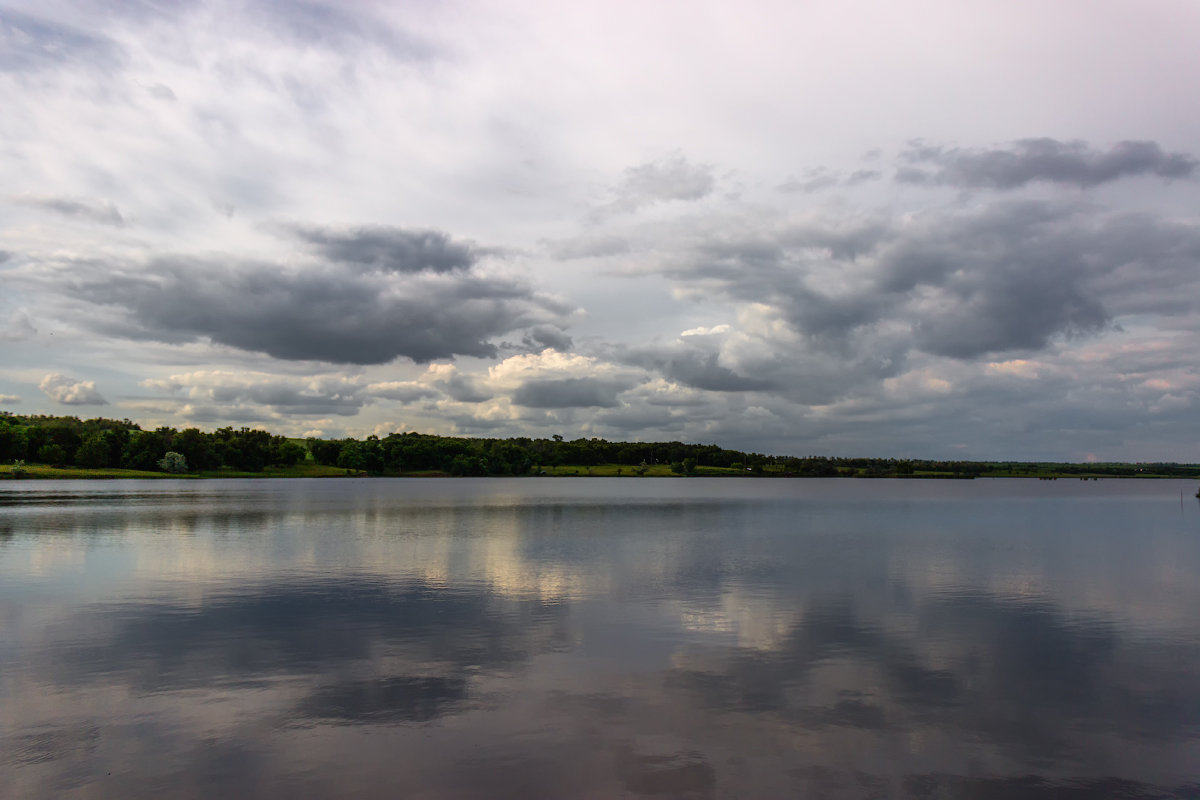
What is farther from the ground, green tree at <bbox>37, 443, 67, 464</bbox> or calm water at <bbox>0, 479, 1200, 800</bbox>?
green tree at <bbox>37, 443, 67, 464</bbox>

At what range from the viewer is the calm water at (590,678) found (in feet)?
47.5

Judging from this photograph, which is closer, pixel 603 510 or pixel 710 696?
pixel 710 696

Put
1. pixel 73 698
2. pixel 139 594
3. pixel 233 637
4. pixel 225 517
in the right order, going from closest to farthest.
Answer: pixel 73 698
pixel 233 637
pixel 139 594
pixel 225 517

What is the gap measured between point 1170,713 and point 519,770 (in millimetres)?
16289

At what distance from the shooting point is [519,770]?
47.4 ft

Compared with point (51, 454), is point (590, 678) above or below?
below

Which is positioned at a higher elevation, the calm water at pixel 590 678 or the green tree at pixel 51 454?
the green tree at pixel 51 454

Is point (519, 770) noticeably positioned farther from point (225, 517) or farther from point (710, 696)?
point (225, 517)

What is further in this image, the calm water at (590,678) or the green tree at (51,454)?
the green tree at (51,454)

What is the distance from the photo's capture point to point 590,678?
20.5 metres

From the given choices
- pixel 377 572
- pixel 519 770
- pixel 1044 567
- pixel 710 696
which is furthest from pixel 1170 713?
pixel 377 572

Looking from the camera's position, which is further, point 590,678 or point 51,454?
point 51,454

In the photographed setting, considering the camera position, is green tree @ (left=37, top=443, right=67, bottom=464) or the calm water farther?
green tree @ (left=37, top=443, right=67, bottom=464)

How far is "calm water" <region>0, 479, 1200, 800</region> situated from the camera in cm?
1447
